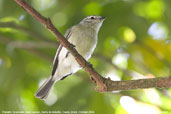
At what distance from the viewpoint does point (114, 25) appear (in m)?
4.82

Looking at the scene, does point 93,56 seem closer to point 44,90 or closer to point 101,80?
point 44,90

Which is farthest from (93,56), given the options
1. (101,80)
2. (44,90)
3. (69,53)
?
(101,80)

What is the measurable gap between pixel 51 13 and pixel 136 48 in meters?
1.46

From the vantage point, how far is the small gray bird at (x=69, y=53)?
453 cm

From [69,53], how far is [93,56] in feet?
1.77

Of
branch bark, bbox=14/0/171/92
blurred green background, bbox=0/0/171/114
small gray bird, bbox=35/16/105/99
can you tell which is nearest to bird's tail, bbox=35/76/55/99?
small gray bird, bbox=35/16/105/99

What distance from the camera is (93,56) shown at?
16.7 ft

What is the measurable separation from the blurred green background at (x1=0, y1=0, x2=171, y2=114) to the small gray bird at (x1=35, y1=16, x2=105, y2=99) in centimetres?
16

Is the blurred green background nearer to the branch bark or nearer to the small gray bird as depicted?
the small gray bird

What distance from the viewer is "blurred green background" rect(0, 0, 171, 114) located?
15.5ft

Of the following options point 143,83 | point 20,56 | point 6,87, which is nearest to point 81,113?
point 6,87

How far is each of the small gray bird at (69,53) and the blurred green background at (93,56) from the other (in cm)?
16

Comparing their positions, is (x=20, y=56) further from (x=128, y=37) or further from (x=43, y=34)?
(x=128, y=37)

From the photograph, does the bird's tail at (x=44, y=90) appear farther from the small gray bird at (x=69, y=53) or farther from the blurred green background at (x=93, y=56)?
the blurred green background at (x=93, y=56)
